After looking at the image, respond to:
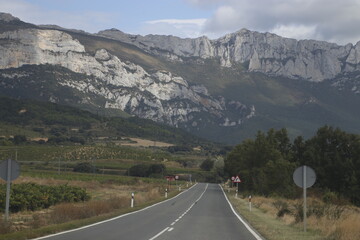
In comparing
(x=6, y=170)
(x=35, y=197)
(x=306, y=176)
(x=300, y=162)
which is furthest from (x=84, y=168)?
(x=306, y=176)

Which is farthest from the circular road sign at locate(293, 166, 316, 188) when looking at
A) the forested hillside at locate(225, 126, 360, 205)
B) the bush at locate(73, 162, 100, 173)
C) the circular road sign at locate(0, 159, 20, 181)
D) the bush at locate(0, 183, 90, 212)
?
the bush at locate(73, 162, 100, 173)

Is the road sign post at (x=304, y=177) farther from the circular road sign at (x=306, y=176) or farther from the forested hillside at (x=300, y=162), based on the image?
the forested hillside at (x=300, y=162)

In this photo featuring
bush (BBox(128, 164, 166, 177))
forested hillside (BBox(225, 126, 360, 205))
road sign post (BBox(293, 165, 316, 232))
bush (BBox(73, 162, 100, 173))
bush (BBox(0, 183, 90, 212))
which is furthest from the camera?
bush (BBox(128, 164, 166, 177))

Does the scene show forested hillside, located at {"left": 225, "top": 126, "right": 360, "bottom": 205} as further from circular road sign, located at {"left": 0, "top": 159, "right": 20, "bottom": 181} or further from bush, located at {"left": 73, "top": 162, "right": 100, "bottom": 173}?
circular road sign, located at {"left": 0, "top": 159, "right": 20, "bottom": 181}

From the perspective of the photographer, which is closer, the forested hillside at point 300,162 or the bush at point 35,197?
the bush at point 35,197

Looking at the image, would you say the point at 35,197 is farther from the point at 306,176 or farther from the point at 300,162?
the point at 300,162

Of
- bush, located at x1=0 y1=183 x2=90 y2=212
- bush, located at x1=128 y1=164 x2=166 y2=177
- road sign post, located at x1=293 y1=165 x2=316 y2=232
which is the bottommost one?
bush, located at x1=128 y1=164 x2=166 y2=177

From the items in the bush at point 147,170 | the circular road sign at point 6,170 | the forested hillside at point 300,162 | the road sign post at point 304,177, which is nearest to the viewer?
the circular road sign at point 6,170

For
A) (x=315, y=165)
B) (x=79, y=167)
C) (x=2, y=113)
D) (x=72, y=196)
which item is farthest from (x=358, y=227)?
(x=2, y=113)

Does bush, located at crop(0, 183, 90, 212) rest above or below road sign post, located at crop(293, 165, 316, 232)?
below

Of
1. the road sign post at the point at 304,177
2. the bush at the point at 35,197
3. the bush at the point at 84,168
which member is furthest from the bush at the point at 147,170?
the road sign post at the point at 304,177

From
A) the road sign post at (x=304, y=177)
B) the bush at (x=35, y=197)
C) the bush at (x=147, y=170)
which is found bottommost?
the bush at (x=147, y=170)

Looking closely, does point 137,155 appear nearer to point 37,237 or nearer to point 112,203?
point 112,203

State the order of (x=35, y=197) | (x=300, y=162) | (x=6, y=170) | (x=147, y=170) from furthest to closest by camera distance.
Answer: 1. (x=147, y=170)
2. (x=300, y=162)
3. (x=35, y=197)
4. (x=6, y=170)
